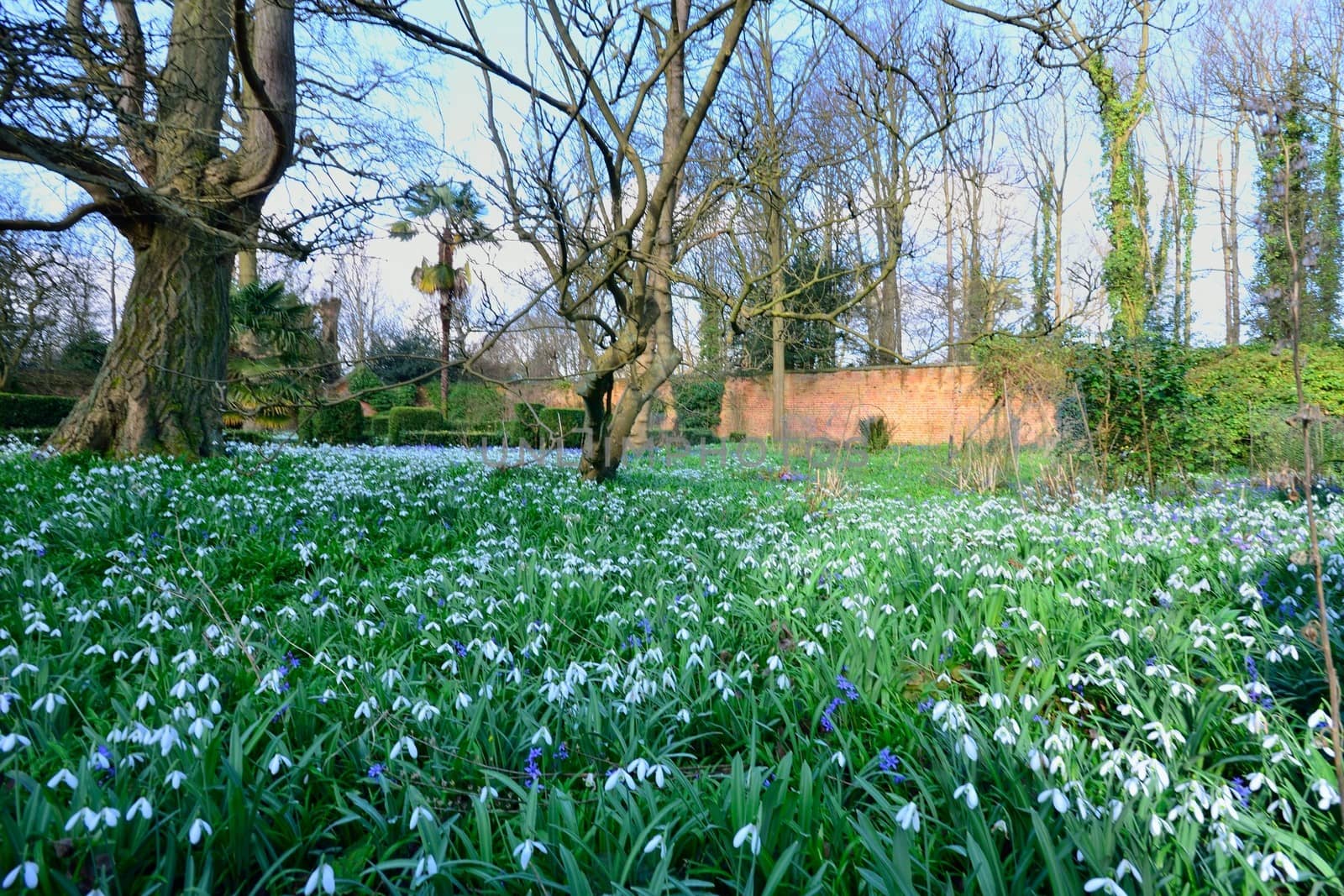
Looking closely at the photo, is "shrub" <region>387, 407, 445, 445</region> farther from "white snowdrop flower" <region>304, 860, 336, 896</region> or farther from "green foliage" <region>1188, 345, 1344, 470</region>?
"white snowdrop flower" <region>304, 860, 336, 896</region>

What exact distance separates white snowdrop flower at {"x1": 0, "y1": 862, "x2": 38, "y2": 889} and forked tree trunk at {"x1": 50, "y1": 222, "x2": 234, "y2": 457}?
7123 mm

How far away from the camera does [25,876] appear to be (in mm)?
1339

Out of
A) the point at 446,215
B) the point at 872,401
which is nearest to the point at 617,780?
the point at 446,215

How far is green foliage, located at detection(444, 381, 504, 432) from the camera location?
19830 mm

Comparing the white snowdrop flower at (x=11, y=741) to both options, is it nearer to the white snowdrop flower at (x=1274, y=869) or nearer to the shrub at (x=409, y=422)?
the white snowdrop flower at (x=1274, y=869)

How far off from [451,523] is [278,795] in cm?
423

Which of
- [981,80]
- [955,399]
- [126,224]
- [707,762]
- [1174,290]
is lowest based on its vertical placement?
[707,762]

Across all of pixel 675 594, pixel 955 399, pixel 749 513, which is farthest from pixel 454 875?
pixel 955 399

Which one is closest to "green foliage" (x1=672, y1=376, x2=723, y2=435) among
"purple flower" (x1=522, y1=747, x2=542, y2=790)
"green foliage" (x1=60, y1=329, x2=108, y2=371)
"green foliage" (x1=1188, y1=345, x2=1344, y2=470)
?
"green foliage" (x1=1188, y1=345, x2=1344, y2=470)

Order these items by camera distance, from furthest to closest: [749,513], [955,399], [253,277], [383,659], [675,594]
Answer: [955,399]
[253,277]
[749,513]
[675,594]
[383,659]

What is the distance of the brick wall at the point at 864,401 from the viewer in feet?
67.3

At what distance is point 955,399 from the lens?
2030cm

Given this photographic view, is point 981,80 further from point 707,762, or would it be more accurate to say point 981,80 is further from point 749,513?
point 707,762

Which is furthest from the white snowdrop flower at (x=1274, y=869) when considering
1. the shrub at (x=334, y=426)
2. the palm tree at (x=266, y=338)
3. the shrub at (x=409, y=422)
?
the shrub at (x=409, y=422)
